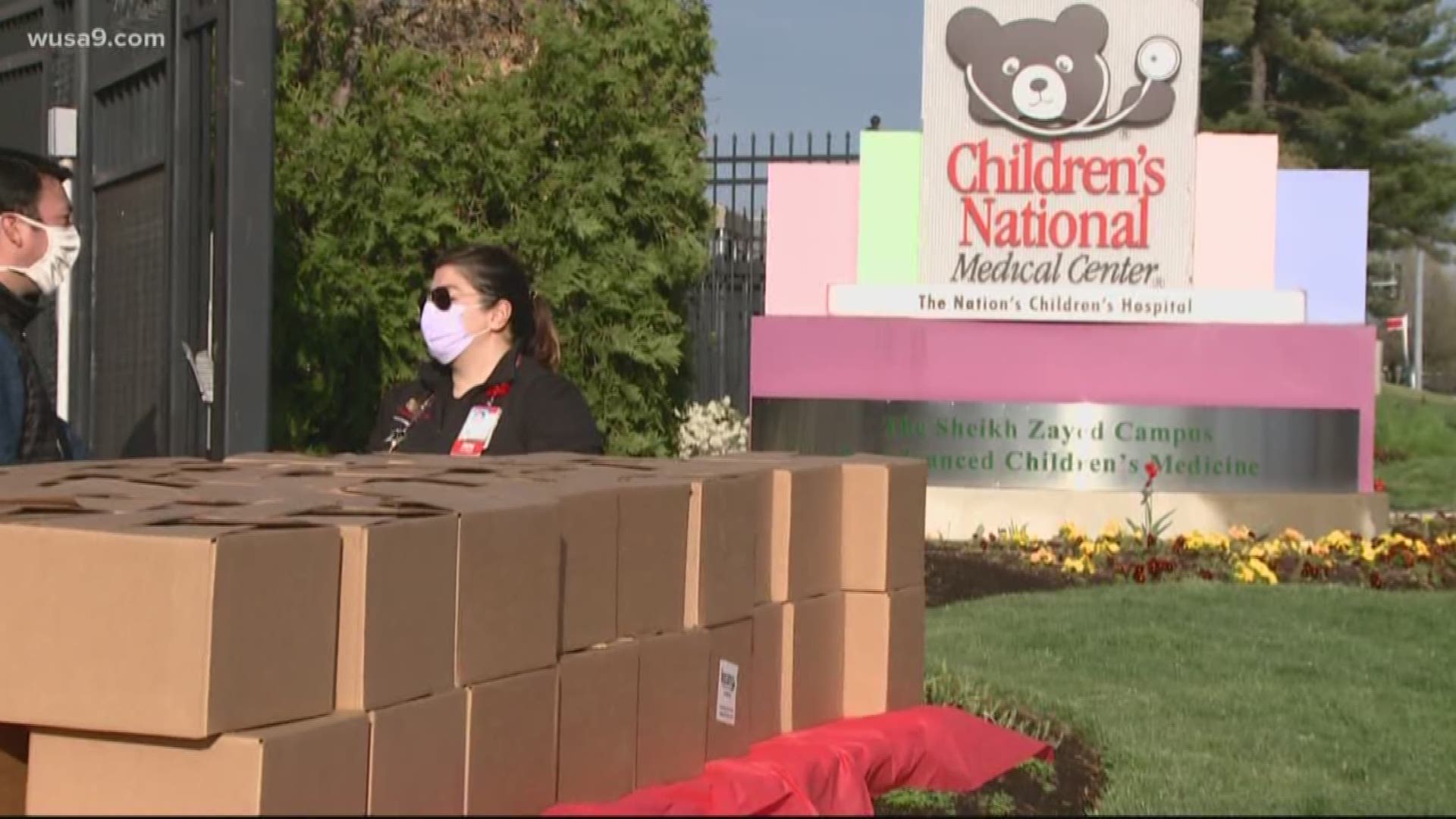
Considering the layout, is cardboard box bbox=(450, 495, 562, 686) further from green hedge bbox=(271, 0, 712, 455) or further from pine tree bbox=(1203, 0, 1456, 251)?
pine tree bbox=(1203, 0, 1456, 251)

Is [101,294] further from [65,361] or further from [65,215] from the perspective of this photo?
[65,215]

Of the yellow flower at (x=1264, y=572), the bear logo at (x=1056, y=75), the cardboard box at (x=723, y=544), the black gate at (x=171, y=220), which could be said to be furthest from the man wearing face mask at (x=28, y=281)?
the bear logo at (x=1056, y=75)

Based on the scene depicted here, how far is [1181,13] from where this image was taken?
1642cm

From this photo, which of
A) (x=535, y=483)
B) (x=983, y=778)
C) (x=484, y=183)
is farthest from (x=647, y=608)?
(x=484, y=183)

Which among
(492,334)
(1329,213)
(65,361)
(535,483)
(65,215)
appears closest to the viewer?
(535,483)

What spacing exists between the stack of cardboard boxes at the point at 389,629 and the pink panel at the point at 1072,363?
10.8 m

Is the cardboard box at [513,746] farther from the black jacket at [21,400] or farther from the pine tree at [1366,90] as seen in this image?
the pine tree at [1366,90]

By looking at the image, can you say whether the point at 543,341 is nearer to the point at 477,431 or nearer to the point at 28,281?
the point at 477,431

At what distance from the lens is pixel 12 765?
13.6 feet

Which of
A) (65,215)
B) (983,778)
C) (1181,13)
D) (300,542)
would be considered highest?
(1181,13)

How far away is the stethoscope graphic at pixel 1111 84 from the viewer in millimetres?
16328

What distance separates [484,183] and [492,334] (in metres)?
5.98

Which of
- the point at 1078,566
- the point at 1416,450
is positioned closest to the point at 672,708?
the point at 1078,566

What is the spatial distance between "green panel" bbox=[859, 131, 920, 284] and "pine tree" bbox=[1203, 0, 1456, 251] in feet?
87.7
